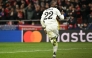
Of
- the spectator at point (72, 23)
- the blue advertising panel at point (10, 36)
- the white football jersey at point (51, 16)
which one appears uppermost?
the white football jersey at point (51, 16)

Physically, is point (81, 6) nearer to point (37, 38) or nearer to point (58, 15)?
point (37, 38)

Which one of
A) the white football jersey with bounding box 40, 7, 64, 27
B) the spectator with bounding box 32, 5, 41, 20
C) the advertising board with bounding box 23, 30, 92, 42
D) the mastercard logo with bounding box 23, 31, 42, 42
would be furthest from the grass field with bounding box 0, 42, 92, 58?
the spectator with bounding box 32, 5, 41, 20

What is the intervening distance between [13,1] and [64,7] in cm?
446

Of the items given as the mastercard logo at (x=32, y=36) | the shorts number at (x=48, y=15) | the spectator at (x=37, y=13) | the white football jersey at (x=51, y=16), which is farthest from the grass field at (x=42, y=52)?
the spectator at (x=37, y=13)

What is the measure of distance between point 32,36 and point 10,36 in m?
1.63

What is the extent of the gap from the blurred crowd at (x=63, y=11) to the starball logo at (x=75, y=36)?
40.7 inches

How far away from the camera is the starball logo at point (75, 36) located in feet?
64.7

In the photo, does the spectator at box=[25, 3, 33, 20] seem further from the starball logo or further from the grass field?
the grass field

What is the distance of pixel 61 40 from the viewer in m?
19.9

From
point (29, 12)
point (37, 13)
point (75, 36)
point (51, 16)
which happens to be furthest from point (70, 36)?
point (51, 16)

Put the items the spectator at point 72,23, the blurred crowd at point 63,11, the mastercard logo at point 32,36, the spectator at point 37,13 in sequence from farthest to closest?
the spectator at point 37,13 < the blurred crowd at point 63,11 < the spectator at point 72,23 < the mastercard logo at point 32,36

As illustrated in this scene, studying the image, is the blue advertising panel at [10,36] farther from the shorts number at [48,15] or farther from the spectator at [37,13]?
the shorts number at [48,15]

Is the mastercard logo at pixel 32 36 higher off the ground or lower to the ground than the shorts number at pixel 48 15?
lower

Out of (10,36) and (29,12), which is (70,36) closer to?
(29,12)
